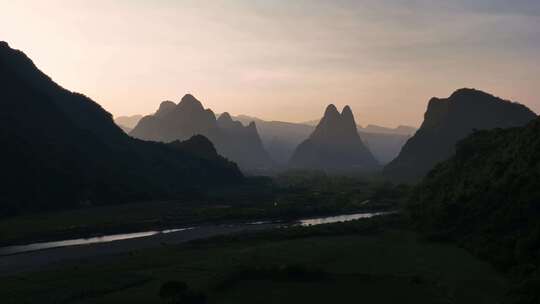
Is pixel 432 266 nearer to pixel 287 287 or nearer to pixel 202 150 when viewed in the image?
pixel 287 287

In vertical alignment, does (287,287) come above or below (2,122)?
below

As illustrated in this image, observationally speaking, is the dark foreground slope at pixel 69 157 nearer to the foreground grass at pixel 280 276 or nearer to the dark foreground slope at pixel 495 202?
the foreground grass at pixel 280 276

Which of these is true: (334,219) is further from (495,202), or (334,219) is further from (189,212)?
(495,202)

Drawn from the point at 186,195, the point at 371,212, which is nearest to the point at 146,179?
the point at 186,195

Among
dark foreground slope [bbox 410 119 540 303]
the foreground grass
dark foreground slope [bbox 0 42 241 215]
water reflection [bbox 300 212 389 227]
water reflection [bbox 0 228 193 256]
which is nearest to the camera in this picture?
the foreground grass

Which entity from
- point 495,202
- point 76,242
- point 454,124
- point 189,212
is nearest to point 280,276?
→ point 495,202

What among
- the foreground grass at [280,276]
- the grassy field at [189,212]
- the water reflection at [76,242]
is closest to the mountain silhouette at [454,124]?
the grassy field at [189,212]

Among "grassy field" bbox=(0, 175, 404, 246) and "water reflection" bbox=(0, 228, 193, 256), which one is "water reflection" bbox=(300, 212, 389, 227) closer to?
"grassy field" bbox=(0, 175, 404, 246)

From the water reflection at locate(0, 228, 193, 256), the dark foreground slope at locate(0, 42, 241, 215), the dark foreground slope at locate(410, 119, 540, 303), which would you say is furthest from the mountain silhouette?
the water reflection at locate(0, 228, 193, 256)

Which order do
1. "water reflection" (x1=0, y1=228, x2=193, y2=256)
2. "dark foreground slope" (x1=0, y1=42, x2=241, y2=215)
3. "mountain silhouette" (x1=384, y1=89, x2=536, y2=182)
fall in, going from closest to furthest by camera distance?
"water reflection" (x1=0, y1=228, x2=193, y2=256), "dark foreground slope" (x1=0, y1=42, x2=241, y2=215), "mountain silhouette" (x1=384, y1=89, x2=536, y2=182)
